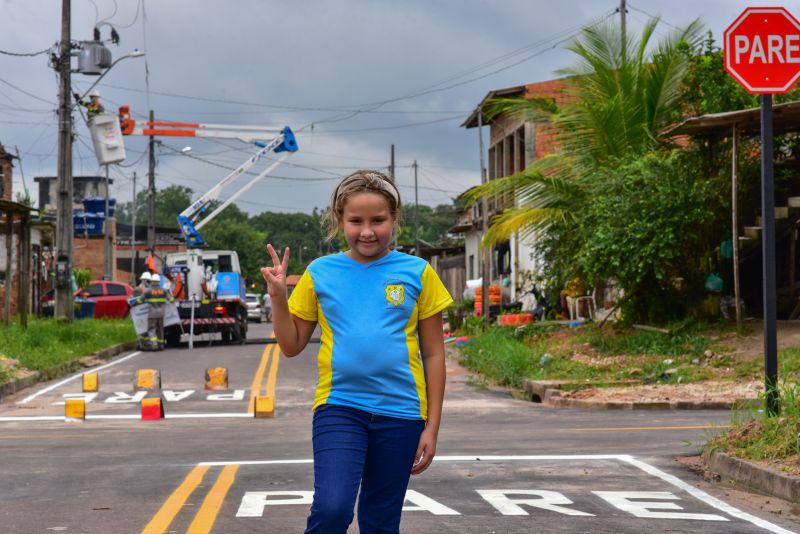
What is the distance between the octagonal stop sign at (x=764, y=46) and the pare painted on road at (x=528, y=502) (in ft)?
13.0

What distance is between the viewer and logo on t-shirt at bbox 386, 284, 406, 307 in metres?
4.58

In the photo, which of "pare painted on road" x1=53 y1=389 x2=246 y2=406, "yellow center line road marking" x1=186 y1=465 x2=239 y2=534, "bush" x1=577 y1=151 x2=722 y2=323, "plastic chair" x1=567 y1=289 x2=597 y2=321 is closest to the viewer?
"yellow center line road marking" x1=186 y1=465 x2=239 y2=534

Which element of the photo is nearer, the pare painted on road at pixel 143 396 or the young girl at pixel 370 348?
the young girl at pixel 370 348

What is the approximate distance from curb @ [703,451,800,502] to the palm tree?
1418 centimetres

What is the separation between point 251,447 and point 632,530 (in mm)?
5207

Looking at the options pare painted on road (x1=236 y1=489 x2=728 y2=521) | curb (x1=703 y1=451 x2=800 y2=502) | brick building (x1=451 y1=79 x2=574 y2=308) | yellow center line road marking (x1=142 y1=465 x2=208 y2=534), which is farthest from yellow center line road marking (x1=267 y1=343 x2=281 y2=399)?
brick building (x1=451 y1=79 x2=574 y2=308)

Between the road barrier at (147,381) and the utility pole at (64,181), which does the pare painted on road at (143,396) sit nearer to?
the road barrier at (147,381)

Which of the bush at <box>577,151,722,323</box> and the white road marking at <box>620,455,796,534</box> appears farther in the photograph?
the bush at <box>577,151,722,323</box>

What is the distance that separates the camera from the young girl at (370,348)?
4441mm

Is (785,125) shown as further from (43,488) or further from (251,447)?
(43,488)

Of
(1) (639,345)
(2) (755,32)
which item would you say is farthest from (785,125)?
(2) (755,32)

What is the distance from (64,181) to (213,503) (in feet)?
76.9

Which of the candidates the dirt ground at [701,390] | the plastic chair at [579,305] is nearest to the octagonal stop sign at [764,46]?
the dirt ground at [701,390]

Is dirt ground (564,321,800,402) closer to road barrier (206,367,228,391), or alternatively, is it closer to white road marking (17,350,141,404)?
road barrier (206,367,228,391)
